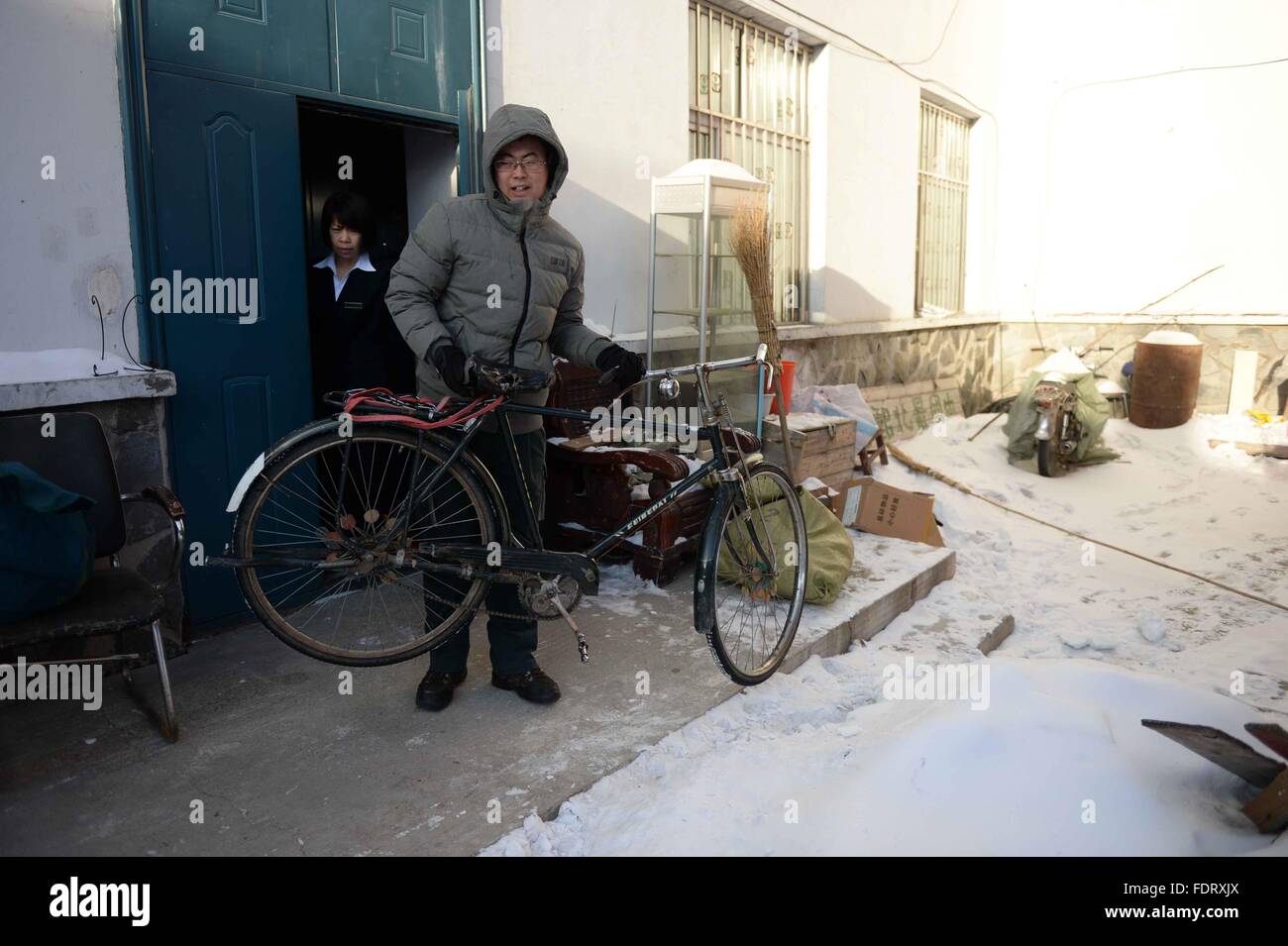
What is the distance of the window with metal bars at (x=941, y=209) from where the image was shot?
1015 cm

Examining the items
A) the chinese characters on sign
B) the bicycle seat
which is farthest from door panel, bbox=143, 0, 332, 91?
the chinese characters on sign

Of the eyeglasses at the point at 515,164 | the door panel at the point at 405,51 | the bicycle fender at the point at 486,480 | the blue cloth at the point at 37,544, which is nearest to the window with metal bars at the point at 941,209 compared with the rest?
the door panel at the point at 405,51

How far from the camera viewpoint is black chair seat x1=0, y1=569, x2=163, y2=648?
273 centimetres

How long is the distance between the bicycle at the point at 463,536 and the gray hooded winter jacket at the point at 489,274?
215 mm

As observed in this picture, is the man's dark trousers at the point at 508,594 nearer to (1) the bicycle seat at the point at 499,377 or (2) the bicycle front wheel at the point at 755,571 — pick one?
(1) the bicycle seat at the point at 499,377

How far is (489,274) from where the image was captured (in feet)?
10.8

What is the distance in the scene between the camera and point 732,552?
366 centimetres

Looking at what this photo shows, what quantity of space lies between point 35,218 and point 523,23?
271 centimetres

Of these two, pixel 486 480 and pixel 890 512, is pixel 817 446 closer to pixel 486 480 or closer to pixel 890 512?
pixel 890 512

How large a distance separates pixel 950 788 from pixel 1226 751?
0.73 meters

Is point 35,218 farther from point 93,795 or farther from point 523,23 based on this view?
Result: point 523,23

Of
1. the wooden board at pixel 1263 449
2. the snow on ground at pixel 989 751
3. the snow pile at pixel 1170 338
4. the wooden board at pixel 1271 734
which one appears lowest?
the snow on ground at pixel 989 751

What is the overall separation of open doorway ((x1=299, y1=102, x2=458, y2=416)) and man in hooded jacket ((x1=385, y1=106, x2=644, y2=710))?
3.37 ft
